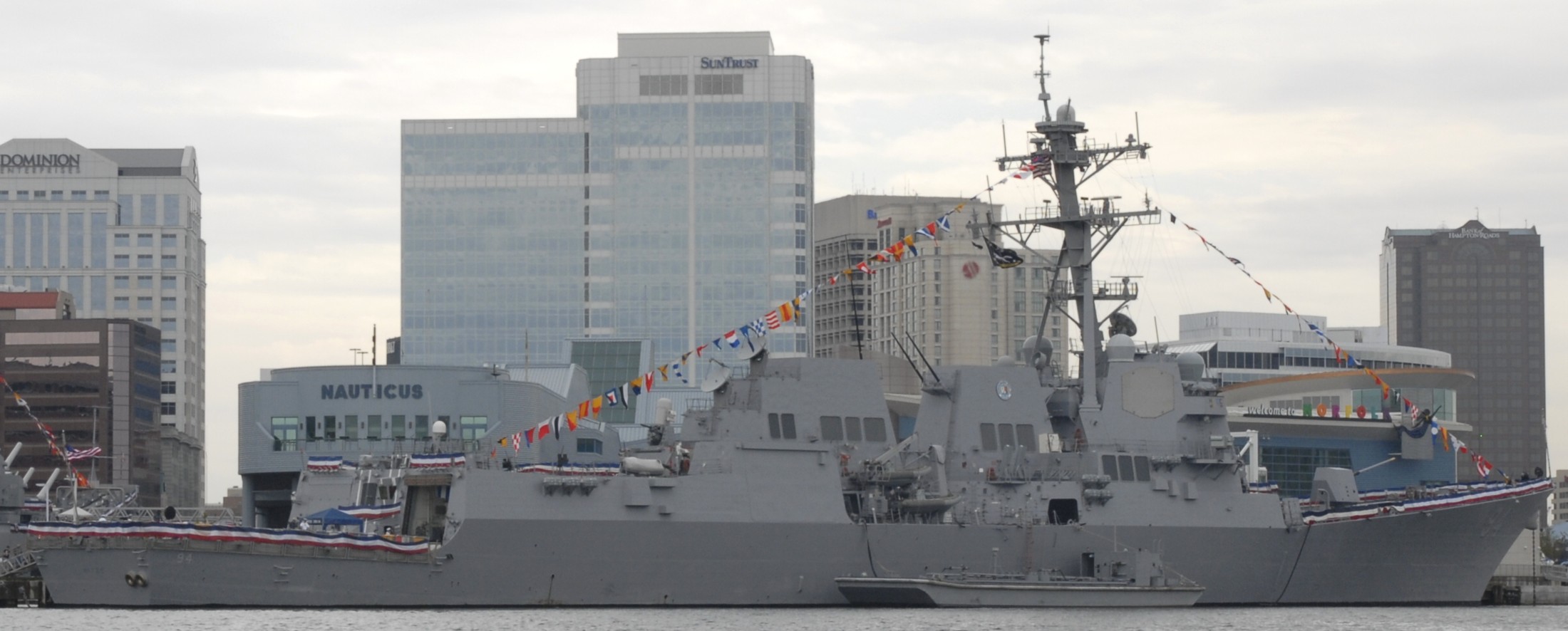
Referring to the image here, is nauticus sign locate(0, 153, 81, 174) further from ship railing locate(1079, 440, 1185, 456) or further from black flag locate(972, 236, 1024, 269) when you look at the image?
ship railing locate(1079, 440, 1185, 456)

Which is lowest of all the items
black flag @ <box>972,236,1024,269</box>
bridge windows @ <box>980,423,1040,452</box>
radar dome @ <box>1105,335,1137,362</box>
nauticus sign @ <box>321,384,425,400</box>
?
bridge windows @ <box>980,423,1040,452</box>

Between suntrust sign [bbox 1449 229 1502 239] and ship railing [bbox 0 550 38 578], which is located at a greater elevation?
suntrust sign [bbox 1449 229 1502 239]

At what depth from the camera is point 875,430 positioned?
43.5 m

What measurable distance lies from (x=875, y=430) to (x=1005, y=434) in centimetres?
299

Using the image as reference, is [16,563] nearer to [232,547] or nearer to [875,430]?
[232,547]

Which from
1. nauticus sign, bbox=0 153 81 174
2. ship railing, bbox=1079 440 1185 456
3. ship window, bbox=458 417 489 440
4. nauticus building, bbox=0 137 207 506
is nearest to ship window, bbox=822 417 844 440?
ship railing, bbox=1079 440 1185 456

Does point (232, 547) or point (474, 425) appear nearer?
point (232, 547)

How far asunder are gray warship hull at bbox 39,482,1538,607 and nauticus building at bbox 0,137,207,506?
85.6 m

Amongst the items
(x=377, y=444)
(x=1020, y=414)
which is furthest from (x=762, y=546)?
(x=377, y=444)

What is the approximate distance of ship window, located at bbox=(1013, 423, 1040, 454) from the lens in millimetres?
44781

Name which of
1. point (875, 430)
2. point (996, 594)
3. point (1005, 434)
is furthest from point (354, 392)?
point (996, 594)

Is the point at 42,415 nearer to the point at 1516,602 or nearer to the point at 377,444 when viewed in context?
the point at 377,444

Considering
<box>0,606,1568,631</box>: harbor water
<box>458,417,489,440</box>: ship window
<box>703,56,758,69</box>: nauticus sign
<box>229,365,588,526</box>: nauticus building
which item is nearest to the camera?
<box>0,606,1568,631</box>: harbor water

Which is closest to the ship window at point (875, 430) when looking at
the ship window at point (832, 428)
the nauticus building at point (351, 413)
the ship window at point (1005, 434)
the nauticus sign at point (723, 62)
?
the ship window at point (832, 428)
